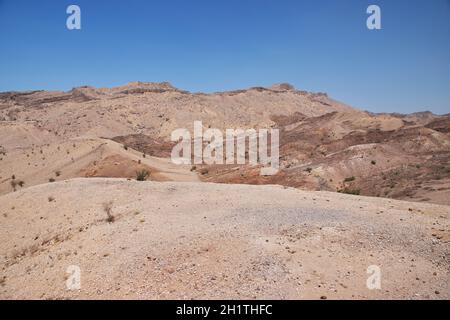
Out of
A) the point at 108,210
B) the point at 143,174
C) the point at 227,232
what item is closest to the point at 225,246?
the point at 227,232

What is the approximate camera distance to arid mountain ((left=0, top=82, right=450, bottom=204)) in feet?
84.1

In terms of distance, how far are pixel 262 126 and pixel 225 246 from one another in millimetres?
55374

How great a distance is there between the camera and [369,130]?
43031 millimetres

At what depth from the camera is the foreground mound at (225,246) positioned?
802 centimetres

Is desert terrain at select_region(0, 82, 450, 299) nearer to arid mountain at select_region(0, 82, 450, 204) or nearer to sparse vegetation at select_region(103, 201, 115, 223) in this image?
sparse vegetation at select_region(103, 201, 115, 223)

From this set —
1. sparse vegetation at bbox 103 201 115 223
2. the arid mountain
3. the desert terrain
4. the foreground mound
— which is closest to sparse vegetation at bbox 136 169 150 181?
the desert terrain

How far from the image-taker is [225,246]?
31.0 ft

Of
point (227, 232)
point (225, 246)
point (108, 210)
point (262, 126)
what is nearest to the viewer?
point (225, 246)

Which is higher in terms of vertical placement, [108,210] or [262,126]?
[262,126]

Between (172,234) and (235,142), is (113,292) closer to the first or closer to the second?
(172,234)

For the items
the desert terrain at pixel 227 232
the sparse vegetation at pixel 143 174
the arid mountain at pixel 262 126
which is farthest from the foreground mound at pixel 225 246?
the arid mountain at pixel 262 126

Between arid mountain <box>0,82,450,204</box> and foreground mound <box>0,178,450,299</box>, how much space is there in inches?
361

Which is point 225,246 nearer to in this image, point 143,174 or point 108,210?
point 108,210

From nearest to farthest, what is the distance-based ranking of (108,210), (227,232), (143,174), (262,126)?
(227,232)
(108,210)
(143,174)
(262,126)
